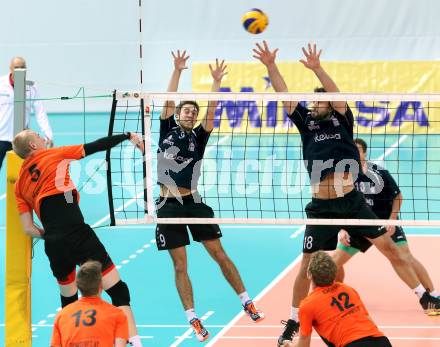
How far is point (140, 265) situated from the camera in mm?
13578

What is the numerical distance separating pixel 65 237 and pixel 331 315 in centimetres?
266

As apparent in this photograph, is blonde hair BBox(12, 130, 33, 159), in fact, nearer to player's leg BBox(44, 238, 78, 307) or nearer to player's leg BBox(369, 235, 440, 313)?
player's leg BBox(44, 238, 78, 307)

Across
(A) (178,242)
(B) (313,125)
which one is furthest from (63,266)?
(B) (313,125)

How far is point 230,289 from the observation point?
12.5 m

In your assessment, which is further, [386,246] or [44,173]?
[386,246]

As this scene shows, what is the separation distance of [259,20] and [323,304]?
5841 millimetres

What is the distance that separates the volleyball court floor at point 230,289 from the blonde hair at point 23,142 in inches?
97.6

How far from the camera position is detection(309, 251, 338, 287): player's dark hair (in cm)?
801

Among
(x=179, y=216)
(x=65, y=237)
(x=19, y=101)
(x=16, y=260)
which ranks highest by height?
(x=19, y=101)

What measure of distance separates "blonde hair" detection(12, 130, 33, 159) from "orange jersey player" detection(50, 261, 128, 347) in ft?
5.76

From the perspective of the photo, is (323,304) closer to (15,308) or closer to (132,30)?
(15,308)

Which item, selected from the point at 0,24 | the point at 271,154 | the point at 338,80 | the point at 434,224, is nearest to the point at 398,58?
the point at 338,80

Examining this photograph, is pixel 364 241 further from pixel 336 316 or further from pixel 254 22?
pixel 254 22

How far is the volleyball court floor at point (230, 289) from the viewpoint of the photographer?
10.7 m
